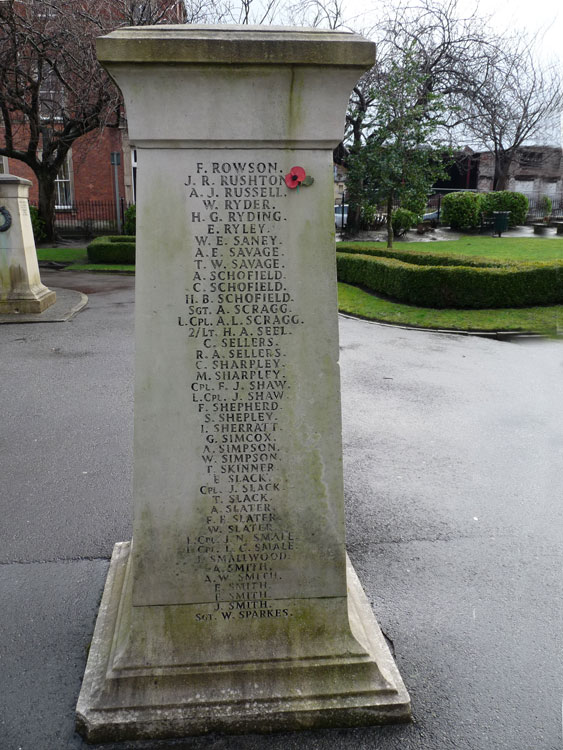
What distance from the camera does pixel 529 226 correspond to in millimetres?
36094

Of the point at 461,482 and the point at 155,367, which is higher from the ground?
the point at 155,367

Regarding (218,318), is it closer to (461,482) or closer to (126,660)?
(126,660)

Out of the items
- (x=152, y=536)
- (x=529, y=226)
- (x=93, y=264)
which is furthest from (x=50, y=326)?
(x=529, y=226)

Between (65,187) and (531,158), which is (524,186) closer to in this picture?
(531,158)

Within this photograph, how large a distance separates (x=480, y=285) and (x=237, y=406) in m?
12.4

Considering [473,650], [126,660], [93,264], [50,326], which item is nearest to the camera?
[126,660]

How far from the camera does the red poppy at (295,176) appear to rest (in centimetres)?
260

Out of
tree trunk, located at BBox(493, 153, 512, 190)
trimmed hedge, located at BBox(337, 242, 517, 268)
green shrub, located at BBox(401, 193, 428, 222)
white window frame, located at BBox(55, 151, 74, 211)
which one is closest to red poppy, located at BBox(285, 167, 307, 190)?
trimmed hedge, located at BBox(337, 242, 517, 268)

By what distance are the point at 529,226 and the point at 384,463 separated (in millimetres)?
34127

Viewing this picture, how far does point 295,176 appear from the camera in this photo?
8.54ft

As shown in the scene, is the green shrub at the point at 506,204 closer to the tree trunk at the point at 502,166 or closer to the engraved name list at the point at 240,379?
the tree trunk at the point at 502,166

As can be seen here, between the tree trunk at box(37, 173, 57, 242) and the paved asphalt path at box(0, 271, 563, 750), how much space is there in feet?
59.0

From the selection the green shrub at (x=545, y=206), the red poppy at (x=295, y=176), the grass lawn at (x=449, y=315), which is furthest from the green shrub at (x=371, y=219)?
the red poppy at (x=295, y=176)

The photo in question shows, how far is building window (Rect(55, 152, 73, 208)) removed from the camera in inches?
1251
